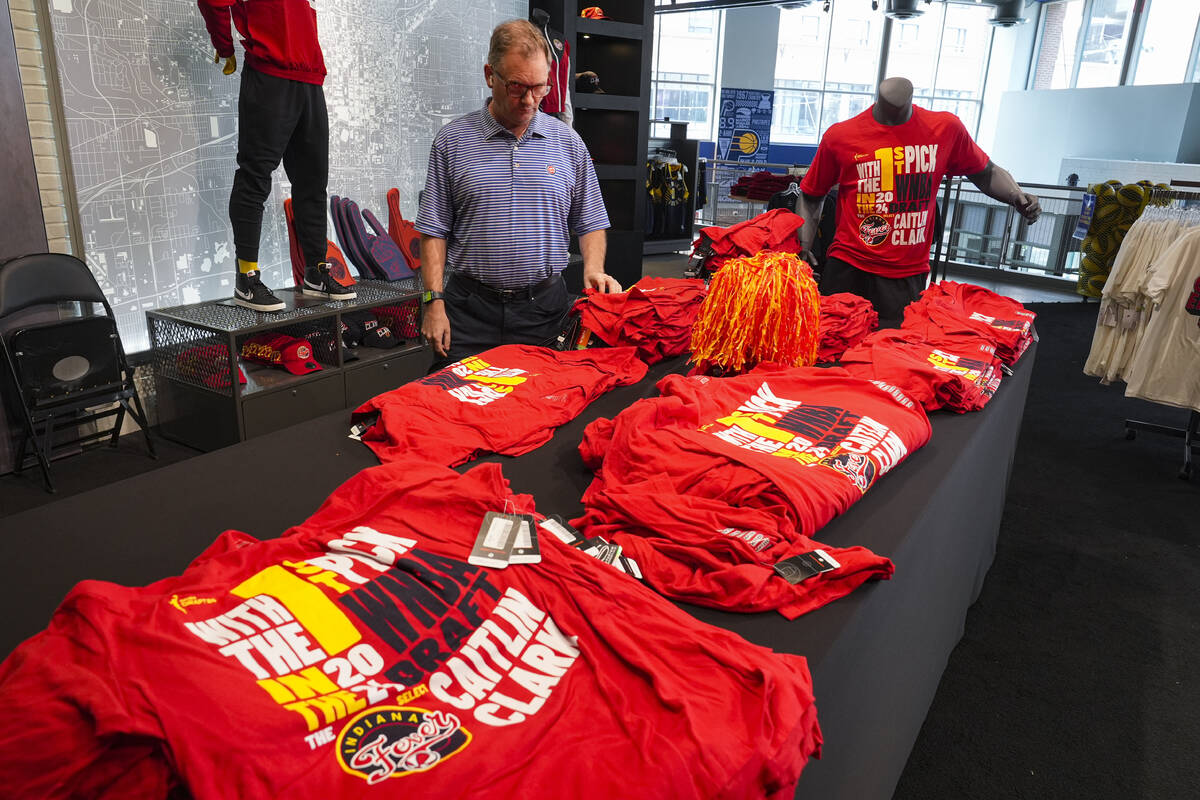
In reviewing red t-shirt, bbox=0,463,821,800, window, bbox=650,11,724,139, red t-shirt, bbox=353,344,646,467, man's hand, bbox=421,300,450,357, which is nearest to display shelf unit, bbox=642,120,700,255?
window, bbox=650,11,724,139

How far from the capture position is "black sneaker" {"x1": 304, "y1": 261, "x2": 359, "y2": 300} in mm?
3965

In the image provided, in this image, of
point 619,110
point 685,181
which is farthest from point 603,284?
point 685,181

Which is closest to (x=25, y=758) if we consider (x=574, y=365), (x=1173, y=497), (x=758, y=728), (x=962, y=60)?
(x=758, y=728)

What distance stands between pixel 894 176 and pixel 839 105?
12.0 meters

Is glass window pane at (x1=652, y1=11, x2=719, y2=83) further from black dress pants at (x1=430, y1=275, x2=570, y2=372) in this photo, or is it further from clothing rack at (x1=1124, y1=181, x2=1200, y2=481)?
black dress pants at (x1=430, y1=275, x2=570, y2=372)

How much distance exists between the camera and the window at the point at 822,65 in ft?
41.7

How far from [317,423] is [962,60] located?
1498 centimetres

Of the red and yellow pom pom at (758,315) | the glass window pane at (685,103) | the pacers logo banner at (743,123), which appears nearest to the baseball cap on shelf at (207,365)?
the red and yellow pom pom at (758,315)

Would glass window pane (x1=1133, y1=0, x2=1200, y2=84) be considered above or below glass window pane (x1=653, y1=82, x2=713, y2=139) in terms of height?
above

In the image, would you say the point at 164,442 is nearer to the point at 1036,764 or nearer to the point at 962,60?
the point at 1036,764

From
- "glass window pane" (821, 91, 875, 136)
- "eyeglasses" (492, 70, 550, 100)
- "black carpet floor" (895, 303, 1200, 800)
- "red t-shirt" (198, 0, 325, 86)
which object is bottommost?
"black carpet floor" (895, 303, 1200, 800)

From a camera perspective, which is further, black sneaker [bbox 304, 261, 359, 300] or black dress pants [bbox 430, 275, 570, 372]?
black sneaker [bbox 304, 261, 359, 300]

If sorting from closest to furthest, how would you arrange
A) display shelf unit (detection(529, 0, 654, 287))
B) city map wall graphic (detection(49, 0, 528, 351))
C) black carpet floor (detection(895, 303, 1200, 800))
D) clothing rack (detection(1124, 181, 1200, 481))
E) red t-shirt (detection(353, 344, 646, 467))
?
red t-shirt (detection(353, 344, 646, 467)), black carpet floor (detection(895, 303, 1200, 800)), city map wall graphic (detection(49, 0, 528, 351)), clothing rack (detection(1124, 181, 1200, 481)), display shelf unit (detection(529, 0, 654, 287))

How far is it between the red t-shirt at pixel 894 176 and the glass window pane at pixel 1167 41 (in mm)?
10925
